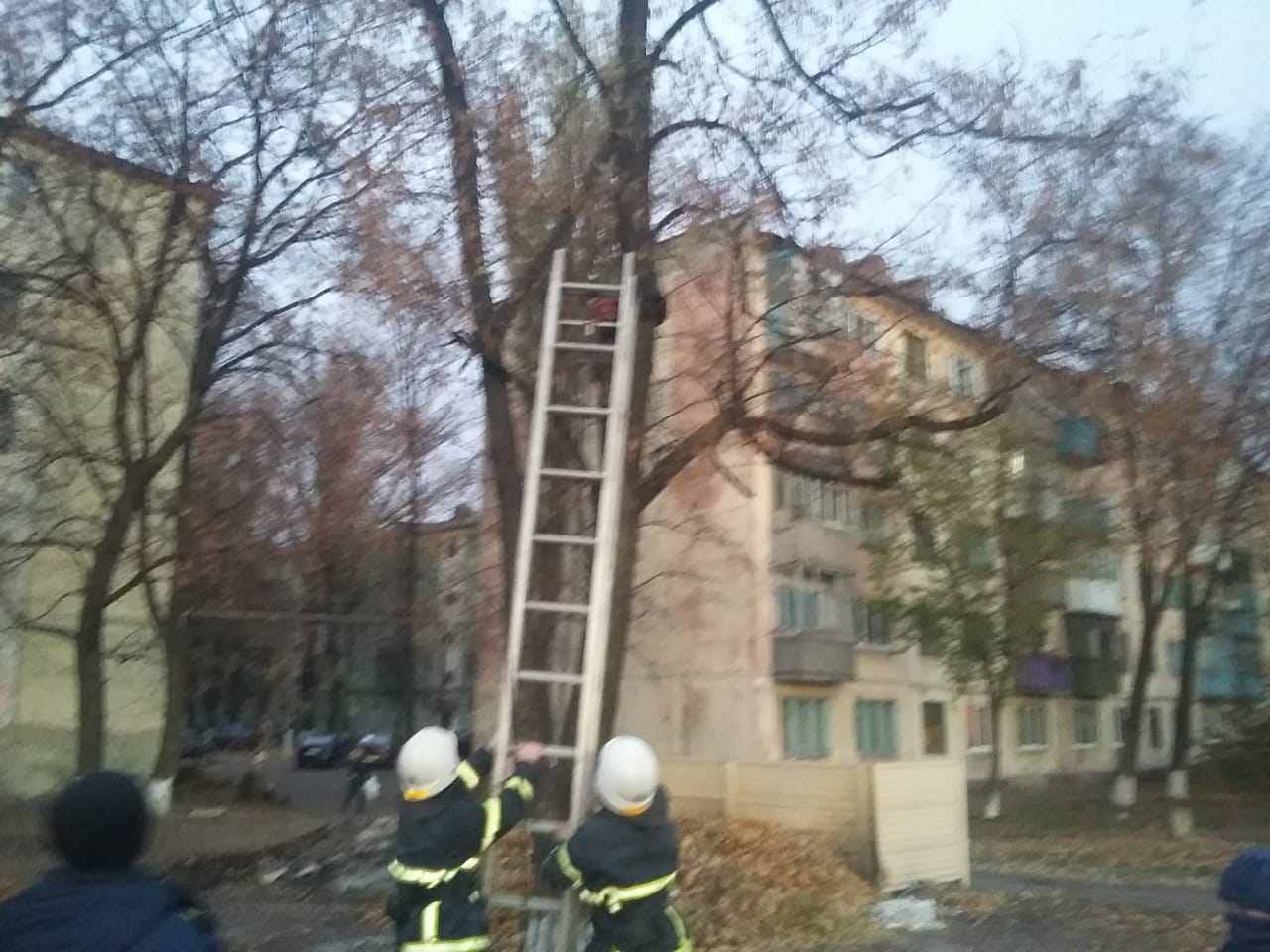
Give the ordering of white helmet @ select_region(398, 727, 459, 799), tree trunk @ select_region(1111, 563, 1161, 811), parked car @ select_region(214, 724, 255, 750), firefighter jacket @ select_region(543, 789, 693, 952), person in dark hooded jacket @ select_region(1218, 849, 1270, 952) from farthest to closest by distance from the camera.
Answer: parked car @ select_region(214, 724, 255, 750) < tree trunk @ select_region(1111, 563, 1161, 811) < white helmet @ select_region(398, 727, 459, 799) < firefighter jacket @ select_region(543, 789, 693, 952) < person in dark hooded jacket @ select_region(1218, 849, 1270, 952)

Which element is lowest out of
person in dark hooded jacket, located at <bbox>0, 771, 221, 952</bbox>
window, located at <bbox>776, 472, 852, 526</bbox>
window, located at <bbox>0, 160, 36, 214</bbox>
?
person in dark hooded jacket, located at <bbox>0, 771, 221, 952</bbox>

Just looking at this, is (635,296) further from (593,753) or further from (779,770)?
(779,770)

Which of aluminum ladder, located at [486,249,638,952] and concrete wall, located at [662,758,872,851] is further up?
aluminum ladder, located at [486,249,638,952]

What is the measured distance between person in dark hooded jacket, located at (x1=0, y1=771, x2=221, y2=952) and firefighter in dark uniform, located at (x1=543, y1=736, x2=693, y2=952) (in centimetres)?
249

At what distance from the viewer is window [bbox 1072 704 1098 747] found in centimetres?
4188

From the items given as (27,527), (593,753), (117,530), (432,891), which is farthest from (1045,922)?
(27,527)

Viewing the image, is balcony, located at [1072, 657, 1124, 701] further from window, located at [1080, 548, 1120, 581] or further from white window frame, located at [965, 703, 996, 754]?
white window frame, located at [965, 703, 996, 754]

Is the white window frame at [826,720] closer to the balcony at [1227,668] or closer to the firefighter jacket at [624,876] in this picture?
the balcony at [1227,668]

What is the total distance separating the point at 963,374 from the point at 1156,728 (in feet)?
134

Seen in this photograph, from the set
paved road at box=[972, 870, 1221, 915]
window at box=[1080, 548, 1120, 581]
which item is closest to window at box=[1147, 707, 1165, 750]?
window at box=[1080, 548, 1120, 581]

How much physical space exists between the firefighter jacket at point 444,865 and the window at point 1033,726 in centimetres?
3589

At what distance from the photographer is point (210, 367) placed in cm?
1568

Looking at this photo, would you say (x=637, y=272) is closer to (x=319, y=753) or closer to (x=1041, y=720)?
(x=1041, y=720)

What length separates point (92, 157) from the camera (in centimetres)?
1291
